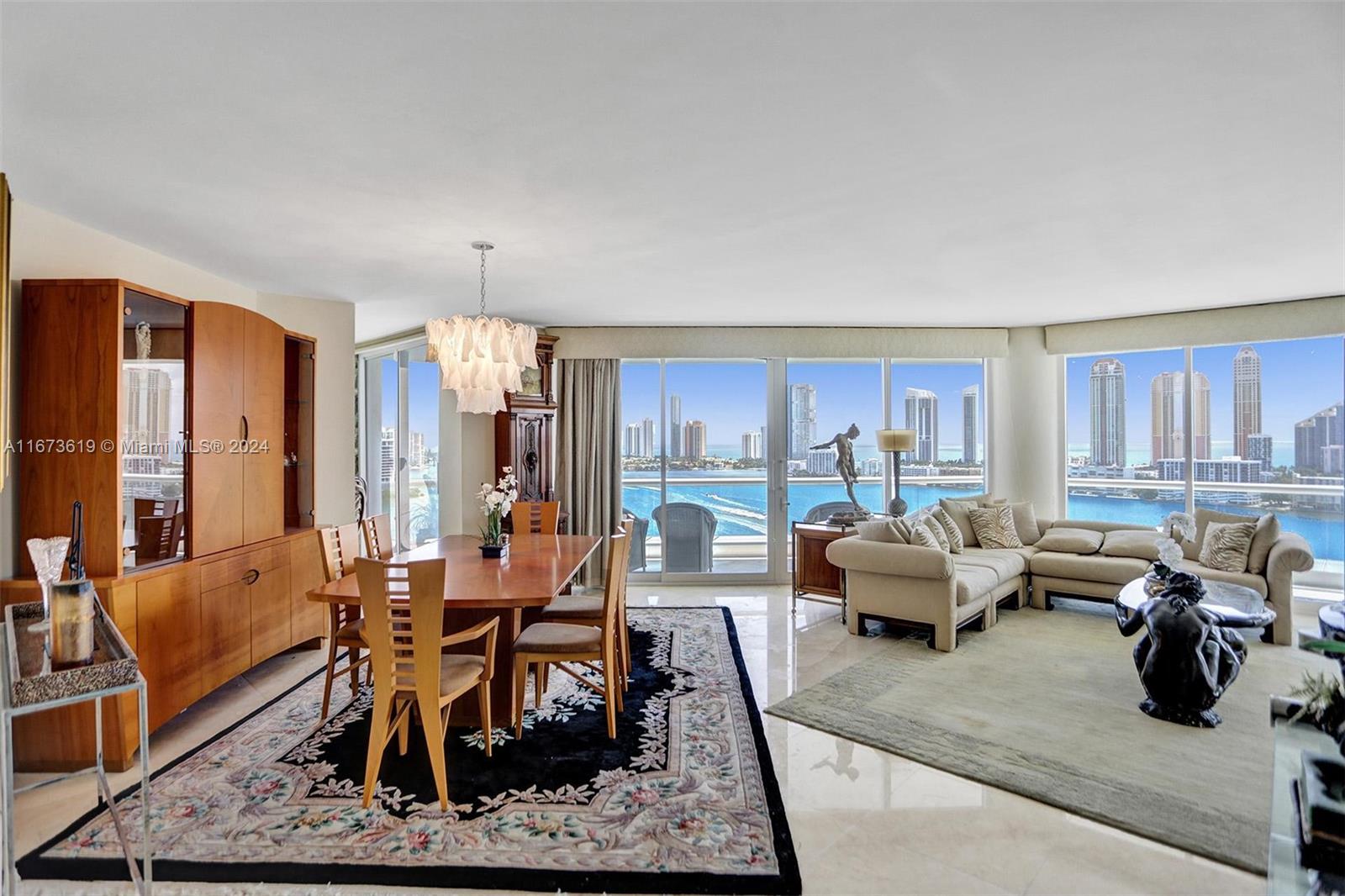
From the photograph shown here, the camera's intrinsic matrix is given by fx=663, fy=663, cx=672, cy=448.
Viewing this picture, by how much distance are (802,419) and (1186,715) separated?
13.1 ft

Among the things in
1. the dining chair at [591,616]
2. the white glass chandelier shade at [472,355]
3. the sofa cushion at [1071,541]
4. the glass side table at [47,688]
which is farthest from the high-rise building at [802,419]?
the glass side table at [47,688]

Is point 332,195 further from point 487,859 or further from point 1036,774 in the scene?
point 1036,774

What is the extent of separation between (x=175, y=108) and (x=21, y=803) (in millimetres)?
2662

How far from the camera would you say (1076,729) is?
10.3ft

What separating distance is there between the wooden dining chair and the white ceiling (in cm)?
153

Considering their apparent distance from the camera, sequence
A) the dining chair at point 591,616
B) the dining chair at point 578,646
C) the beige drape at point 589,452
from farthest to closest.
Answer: the beige drape at point 589,452
the dining chair at point 591,616
the dining chair at point 578,646

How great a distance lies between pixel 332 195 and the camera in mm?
2820

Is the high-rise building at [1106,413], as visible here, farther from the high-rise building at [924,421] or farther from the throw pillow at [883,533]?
the throw pillow at [883,533]

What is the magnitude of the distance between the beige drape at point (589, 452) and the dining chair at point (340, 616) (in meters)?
2.72

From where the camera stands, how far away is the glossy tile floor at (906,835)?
206 centimetres

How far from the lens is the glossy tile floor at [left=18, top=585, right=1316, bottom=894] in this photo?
6.76ft

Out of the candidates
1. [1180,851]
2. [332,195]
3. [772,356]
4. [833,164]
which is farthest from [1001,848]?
[772,356]

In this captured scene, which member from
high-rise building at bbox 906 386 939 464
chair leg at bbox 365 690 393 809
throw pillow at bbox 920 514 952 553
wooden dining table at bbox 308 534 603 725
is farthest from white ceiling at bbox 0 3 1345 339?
high-rise building at bbox 906 386 939 464

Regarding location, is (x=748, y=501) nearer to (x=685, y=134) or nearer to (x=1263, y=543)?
(x=1263, y=543)
